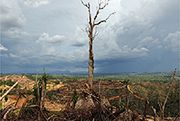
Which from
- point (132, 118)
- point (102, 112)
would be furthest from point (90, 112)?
point (132, 118)

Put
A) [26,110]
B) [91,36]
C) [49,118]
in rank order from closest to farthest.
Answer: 1. [49,118]
2. [26,110]
3. [91,36]

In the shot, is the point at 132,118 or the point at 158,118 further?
the point at 132,118

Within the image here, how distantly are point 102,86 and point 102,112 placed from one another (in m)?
0.53

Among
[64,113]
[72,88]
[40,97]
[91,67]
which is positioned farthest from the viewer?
[91,67]

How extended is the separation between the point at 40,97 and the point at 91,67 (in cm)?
2117

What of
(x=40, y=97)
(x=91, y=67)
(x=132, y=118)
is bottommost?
(x=132, y=118)

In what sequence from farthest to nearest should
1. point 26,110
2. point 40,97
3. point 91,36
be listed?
1. point 91,36
2. point 26,110
3. point 40,97

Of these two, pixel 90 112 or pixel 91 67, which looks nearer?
pixel 90 112

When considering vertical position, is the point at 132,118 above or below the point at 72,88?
below

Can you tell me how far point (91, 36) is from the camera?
889 inches

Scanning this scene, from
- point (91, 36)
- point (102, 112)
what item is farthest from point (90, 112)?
point (91, 36)

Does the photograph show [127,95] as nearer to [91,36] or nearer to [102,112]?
[102,112]

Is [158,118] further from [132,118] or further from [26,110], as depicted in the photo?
[26,110]

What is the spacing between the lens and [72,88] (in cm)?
568
